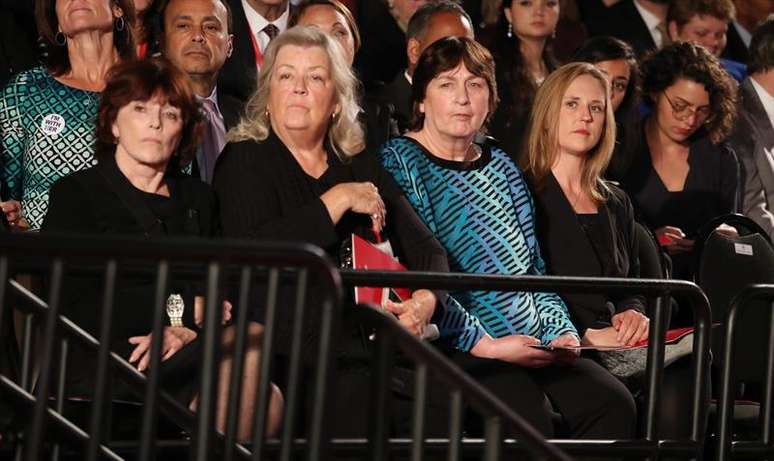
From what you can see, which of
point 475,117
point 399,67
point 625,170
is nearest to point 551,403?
point 475,117

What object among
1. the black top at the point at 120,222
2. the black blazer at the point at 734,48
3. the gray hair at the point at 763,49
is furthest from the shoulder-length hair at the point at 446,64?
the black blazer at the point at 734,48

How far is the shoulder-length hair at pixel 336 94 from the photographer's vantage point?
19.5 feet

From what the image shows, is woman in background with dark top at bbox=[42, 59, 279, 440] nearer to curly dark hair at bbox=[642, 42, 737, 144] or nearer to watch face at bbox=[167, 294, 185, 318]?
watch face at bbox=[167, 294, 185, 318]

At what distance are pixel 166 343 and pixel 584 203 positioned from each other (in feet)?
7.21

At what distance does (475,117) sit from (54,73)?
1.69 metres

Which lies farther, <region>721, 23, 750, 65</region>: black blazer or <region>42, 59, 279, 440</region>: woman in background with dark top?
<region>721, 23, 750, 65</region>: black blazer

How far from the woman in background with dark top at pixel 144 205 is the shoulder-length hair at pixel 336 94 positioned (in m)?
0.25

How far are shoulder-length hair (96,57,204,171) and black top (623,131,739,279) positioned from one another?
2.63 meters

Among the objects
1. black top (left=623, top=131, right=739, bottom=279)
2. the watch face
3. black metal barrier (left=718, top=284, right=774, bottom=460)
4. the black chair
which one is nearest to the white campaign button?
the watch face

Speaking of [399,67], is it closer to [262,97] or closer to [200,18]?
[200,18]

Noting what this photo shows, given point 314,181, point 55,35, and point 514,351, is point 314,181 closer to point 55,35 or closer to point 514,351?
point 514,351

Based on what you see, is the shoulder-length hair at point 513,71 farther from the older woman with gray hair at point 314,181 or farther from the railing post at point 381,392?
the railing post at point 381,392

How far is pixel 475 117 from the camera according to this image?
6.30m

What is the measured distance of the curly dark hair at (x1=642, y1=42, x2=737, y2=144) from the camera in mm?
7906
